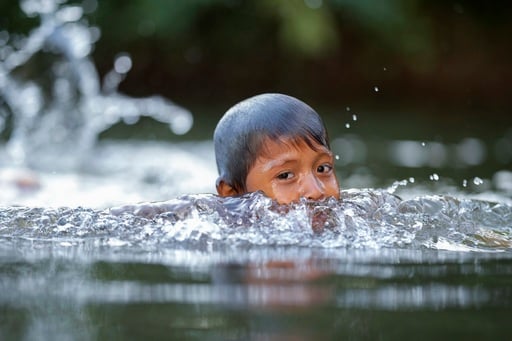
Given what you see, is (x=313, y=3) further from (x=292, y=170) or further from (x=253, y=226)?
(x=253, y=226)

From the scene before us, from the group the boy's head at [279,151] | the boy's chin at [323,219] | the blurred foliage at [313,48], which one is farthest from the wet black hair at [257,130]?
the blurred foliage at [313,48]

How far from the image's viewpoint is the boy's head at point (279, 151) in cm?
308

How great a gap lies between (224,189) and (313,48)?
7100 millimetres

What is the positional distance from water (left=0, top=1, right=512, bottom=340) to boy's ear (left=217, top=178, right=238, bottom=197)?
0.18 meters

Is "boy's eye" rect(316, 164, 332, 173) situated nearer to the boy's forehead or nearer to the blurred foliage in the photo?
the boy's forehead

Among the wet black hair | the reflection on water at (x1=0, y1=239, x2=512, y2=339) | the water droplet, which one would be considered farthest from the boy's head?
the water droplet

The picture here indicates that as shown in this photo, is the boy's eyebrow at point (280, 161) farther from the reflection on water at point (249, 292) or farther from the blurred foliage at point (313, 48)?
the blurred foliage at point (313, 48)

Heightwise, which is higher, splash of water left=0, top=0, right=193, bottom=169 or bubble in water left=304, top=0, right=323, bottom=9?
bubble in water left=304, top=0, right=323, bottom=9

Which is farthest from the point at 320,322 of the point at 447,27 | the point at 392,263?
the point at 447,27

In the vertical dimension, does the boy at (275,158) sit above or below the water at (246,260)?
above

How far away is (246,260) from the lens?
2.40 metres

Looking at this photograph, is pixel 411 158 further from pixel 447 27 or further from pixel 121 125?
pixel 447 27

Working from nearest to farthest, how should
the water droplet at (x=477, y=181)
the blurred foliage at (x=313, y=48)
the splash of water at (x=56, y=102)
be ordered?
1. the water droplet at (x=477, y=181)
2. the splash of water at (x=56, y=102)
3. the blurred foliage at (x=313, y=48)

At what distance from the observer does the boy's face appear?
3059 millimetres
